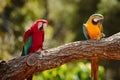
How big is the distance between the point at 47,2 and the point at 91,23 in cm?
881

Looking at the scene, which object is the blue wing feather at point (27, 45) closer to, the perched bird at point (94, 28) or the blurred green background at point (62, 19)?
the perched bird at point (94, 28)

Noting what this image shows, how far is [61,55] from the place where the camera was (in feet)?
14.8

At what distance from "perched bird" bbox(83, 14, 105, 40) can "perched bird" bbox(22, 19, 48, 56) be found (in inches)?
18.6

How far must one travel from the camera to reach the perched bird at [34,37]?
4570 millimetres

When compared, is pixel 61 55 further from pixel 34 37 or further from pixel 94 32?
pixel 94 32

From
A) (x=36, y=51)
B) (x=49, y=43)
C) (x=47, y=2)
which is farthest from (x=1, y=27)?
(x=36, y=51)

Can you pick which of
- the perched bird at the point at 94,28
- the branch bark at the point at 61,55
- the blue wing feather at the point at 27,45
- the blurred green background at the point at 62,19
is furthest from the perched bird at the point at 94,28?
the blurred green background at the point at 62,19

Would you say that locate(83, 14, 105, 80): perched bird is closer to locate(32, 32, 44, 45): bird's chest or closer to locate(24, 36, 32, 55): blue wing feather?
locate(32, 32, 44, 45): bird's chest

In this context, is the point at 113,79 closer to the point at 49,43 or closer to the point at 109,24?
the point at 109,24

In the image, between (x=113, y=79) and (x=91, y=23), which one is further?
(x=113, y=79)

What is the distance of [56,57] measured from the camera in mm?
4512

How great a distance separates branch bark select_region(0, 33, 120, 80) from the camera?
4.50 metres

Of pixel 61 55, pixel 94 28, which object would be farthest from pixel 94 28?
pixel 61 55

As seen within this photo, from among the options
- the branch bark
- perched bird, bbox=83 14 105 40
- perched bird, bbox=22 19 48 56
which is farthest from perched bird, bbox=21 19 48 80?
perched bird, bbox=83 14 105 40
